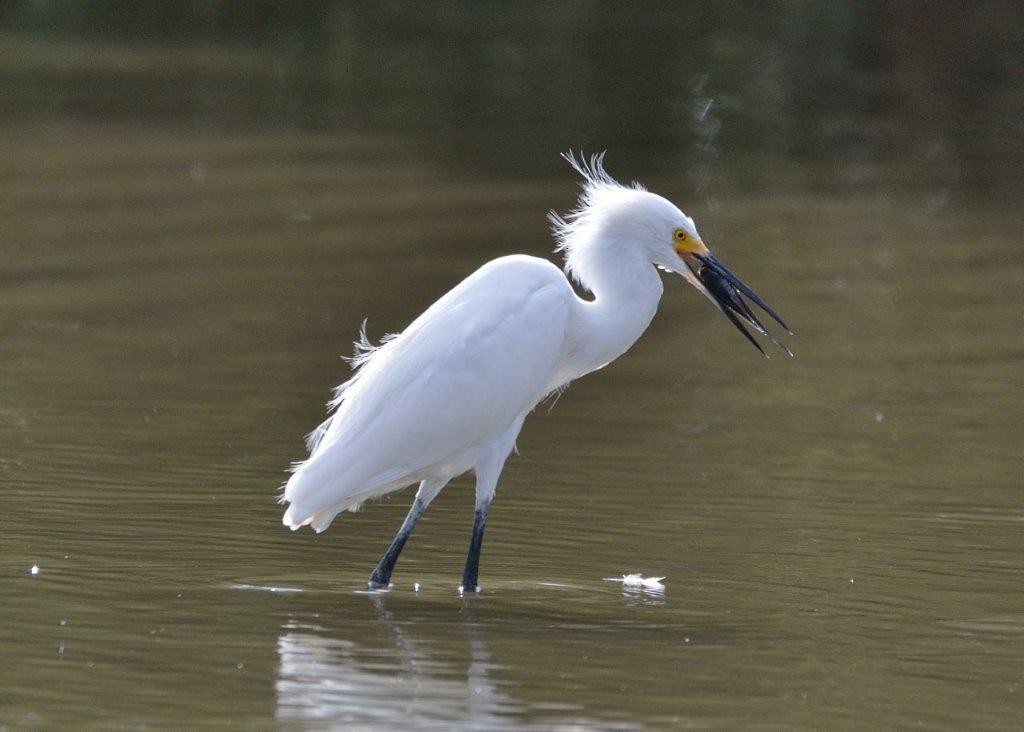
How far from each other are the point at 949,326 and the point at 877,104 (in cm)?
1019

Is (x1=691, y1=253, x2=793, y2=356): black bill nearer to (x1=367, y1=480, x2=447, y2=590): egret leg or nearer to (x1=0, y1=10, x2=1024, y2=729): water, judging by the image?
(x1=0, y1=10, x2=1024, y2=729): water

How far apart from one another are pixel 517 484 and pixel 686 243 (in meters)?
1.62

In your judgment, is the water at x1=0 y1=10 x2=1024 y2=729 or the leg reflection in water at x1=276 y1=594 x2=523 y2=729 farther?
the water at x1=0 y1=10 x2=1024 y2=729

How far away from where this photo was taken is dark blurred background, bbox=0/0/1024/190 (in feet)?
64.2

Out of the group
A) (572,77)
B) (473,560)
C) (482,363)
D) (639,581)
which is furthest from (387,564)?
(572,77)

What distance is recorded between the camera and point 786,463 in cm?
954

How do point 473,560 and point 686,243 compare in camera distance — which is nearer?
point 473,560

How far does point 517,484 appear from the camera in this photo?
901 centimetres

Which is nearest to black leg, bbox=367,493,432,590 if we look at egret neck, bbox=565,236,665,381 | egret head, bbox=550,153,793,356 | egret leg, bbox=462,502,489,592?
egret leg, bbox=462,502,489,592

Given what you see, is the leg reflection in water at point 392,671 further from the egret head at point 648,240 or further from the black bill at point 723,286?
the black bill at point 723,286

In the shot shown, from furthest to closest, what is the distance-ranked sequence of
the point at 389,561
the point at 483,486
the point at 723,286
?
the point at 723,286 → the point at 483,486 → the point at 389,561

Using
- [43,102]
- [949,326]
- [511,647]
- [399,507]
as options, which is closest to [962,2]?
[43,102]

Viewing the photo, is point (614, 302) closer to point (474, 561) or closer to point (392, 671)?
point (474, 561)

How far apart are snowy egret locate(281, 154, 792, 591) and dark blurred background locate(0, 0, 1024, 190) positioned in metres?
9.66
